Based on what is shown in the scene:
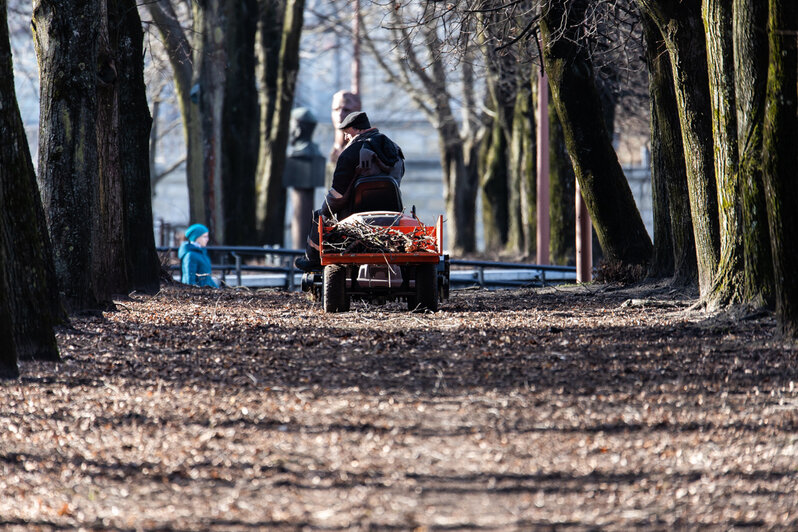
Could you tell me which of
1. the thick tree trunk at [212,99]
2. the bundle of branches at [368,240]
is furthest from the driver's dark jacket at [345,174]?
the thick tree trunk at [212,99]

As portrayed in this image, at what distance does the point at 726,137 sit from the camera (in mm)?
9508

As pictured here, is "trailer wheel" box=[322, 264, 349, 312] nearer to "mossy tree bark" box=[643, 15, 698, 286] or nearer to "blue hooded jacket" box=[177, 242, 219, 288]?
"mossy tree bark" box=[643, 15, 698, 286]

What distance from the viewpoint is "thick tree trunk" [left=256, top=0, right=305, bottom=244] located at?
25.0m

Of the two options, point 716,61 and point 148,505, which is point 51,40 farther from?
point 148,505

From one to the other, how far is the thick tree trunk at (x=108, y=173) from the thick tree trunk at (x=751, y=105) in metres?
5.56

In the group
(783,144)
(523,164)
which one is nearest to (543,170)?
(523,164)

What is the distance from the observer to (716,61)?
957 cm

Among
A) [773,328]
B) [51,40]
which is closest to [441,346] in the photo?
[773,328]

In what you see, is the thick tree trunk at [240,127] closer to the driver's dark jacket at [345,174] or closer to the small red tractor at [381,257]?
the driver's dark jacket at [345,174]

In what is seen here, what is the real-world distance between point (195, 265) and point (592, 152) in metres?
5.85

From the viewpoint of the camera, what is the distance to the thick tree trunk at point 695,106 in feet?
35.4

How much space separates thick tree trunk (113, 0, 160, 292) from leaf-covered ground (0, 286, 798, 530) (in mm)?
4308

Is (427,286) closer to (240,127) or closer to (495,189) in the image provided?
(240,127)

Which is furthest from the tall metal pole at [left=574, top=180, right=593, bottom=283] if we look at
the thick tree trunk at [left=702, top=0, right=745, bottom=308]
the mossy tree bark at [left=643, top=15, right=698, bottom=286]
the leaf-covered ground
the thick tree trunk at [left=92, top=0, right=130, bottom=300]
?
the thick tree trunk at [left=92, top=0, right=130, bottom=300]
